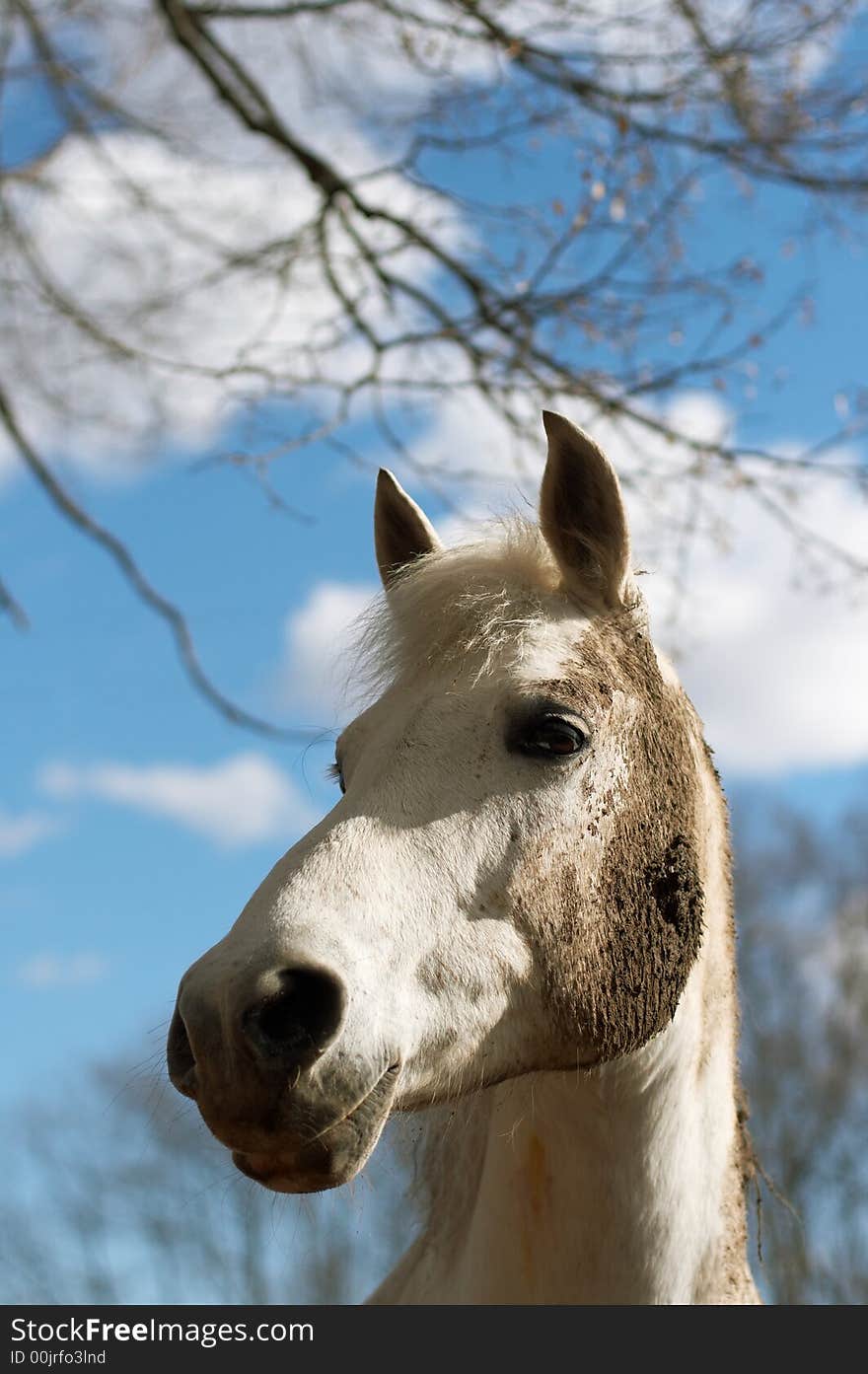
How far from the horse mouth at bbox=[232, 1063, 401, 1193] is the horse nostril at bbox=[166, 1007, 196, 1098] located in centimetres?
17

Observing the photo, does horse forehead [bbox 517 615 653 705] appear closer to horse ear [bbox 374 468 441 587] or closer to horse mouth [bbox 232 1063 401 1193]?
horse ear [bbox 374 468 441 587]

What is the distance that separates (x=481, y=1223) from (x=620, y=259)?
444 centimetres

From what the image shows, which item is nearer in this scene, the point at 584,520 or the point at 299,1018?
the point at 299,1018

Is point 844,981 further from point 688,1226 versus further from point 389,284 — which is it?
point 688,1226

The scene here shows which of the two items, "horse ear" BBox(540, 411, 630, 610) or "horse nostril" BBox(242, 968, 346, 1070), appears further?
"horse ear" BBox(540, 411, 630, 610)

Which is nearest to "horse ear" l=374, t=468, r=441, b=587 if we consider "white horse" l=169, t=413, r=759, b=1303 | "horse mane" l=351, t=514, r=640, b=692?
"white horse" l=169, t=413, r=759, b=1303

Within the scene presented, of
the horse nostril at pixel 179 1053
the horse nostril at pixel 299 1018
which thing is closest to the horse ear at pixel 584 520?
the horse nostril at pixel 299 1018

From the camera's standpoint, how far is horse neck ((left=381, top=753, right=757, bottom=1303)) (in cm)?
298

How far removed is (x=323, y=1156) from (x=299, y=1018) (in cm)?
27

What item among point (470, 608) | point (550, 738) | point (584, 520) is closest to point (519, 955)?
point (550, 738)

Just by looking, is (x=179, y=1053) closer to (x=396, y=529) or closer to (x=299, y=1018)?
(x=299, y=1018)

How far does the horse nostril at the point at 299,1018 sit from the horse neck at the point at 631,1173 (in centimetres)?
85

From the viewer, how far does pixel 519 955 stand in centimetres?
262
